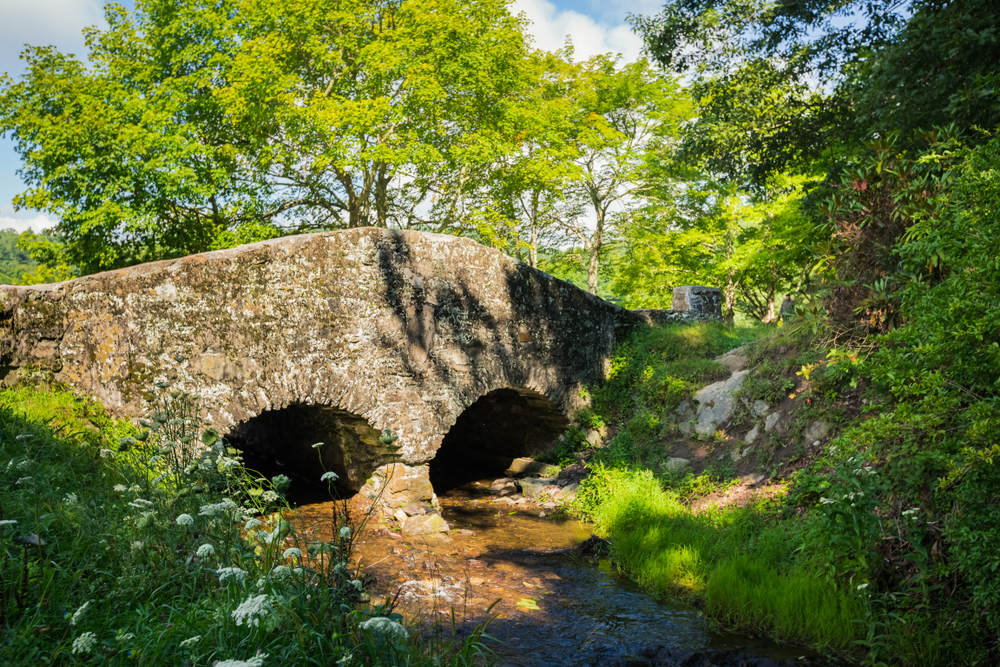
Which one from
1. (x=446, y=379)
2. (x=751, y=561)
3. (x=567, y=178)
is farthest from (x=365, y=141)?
(x=751, y=561)

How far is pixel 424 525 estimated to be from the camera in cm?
795

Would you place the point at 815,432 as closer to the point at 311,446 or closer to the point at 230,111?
the point at 311,446

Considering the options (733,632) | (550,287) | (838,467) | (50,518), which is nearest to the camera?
(50,518)

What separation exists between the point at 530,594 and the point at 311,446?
12.8 ft

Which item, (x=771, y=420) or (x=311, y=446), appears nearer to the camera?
(x=771, y=420)

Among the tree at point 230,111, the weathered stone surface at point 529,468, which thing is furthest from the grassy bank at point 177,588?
the tree at point 230,111

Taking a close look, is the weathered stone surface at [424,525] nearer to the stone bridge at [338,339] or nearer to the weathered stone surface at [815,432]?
the stone bridge at [338,339]

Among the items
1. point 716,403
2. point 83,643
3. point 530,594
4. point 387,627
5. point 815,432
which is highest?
point 83,643

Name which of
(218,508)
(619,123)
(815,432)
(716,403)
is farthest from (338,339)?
(619,123)

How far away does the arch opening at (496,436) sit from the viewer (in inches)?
423

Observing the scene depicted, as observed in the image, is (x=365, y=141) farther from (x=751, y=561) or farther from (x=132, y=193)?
(x=751, y=561)

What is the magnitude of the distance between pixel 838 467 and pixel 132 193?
1483 centimetres

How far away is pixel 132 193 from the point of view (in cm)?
1416

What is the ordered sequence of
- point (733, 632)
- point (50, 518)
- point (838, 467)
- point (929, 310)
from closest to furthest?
1. point (50, 518)
2. point (929, 310)
3. point (838, 467)
4. point (733, 632)
